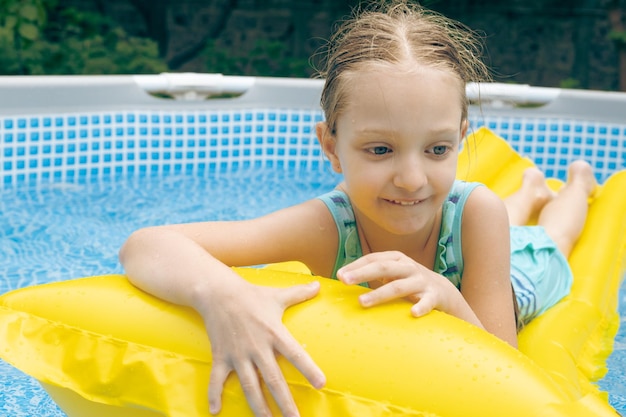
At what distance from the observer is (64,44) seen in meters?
6.93

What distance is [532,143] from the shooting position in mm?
5184

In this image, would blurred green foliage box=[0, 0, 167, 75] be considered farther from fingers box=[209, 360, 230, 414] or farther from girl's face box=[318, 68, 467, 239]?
fingers box=[209, 360, 230, 414]

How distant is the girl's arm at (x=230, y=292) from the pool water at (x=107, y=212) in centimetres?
110

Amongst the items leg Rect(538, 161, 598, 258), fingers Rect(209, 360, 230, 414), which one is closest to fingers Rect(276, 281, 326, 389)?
fingers Rect(209, 360, 230, 414)

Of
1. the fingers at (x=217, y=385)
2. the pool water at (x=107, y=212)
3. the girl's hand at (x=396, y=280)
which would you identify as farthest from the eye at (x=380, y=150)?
the pool water at (x=107, y=212)

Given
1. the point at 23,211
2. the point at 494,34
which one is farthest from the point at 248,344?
the point at 494,34

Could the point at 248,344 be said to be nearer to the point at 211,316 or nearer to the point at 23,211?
the point at 211,316

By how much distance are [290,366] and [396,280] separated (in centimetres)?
26

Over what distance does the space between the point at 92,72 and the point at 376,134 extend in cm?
542

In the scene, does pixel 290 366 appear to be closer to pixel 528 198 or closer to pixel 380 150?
pixel 380 150

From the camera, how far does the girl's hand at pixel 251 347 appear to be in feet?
4.75

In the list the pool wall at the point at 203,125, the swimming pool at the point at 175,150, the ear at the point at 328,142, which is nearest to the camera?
the ear at the point at 328,142

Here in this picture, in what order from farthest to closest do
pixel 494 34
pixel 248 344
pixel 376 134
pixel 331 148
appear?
pixel 494 34 → pixel 331 148 → pixel 376 134 → pixel 248 344

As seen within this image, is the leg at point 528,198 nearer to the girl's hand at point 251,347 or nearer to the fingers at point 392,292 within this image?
the fingers at point 392,292
